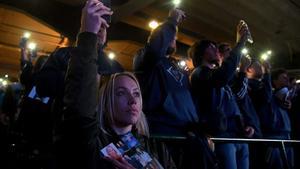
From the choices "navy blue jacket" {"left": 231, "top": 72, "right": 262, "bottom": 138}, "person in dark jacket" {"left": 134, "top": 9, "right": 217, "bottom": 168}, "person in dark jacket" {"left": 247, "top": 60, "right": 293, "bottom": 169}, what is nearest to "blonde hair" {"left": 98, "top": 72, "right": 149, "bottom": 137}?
"person in dark jacket" {"left": 134, "top": 9, "right": 217, "bottom": 168}

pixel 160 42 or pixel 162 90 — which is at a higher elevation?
pixel 160 42

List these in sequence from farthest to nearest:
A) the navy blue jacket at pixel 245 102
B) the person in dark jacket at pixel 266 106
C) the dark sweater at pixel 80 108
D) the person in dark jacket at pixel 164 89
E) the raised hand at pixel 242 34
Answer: the person in dark jacket at pixel 266 106 → the navy blue jacket at pixel 245 102 → the raised hand at pixel 242 34 → the person in dark jacket at pixel 164 89 → the dark sweater at pixel 80 108

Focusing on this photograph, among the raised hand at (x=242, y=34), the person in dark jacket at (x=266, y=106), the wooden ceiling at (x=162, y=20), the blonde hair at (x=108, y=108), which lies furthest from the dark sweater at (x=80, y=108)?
the wooden ceiling at (x=162, y=20)

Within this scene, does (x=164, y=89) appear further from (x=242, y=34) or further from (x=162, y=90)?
(x=242, y=34)

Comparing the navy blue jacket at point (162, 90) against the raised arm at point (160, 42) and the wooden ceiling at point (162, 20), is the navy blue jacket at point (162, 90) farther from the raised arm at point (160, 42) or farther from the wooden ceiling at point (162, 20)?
the wooden ceiling at point (162, 20)

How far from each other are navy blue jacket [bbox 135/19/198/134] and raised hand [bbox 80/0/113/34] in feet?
3.65

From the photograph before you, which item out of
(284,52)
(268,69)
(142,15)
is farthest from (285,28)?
(268,69)

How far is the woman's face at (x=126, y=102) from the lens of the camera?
1810 mm

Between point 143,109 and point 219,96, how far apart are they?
802 millimetres

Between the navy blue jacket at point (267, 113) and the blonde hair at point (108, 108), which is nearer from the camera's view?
the blonde hair at point (108, 108)

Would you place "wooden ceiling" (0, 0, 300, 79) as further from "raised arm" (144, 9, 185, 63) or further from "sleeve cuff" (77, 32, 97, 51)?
"sleeve cuff" (77, 32, 97, 51)

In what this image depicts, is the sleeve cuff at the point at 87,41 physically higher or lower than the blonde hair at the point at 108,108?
higher

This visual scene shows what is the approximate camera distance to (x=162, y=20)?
268 inches

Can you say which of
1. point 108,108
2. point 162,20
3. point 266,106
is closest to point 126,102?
point 108,108
